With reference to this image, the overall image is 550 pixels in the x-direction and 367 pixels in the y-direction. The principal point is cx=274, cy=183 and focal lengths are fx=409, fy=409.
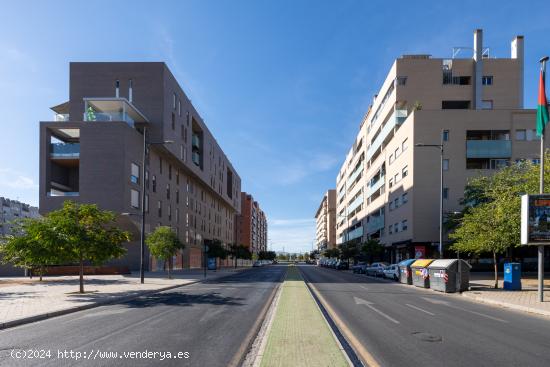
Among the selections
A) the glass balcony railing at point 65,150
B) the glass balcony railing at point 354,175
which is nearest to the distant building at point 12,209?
the glass balcony railing at point 354,175

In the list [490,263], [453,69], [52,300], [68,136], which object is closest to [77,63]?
[68,136]

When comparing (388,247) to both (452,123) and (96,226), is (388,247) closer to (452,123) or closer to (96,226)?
(452,123)

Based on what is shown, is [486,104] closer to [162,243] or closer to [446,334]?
[162,243]

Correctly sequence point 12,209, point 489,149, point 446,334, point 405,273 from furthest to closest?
point 12,209 < point 489,149 < point 405,273 < point 446,334

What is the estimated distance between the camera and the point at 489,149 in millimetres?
42719

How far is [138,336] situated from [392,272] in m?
28.3

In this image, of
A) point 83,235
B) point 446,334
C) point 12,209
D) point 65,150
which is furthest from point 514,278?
point 12,209

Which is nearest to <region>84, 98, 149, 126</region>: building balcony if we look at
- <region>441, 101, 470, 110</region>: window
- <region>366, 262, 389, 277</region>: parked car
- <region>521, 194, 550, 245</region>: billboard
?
<region>366, 262, 389, 277</region>: parked car

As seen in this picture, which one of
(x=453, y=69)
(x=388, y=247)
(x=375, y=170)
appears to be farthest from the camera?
(x=375, y=170)

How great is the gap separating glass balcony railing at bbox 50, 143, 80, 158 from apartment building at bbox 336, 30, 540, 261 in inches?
1313

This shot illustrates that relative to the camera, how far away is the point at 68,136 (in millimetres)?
42656

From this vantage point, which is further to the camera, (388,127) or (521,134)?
(388,127)

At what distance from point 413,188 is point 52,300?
35878 millimetres

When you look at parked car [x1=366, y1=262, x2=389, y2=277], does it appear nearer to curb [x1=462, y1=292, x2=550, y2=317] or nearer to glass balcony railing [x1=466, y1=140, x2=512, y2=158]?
glass balcony railing [x1=466, y1=140, x2=512, y2=158]
